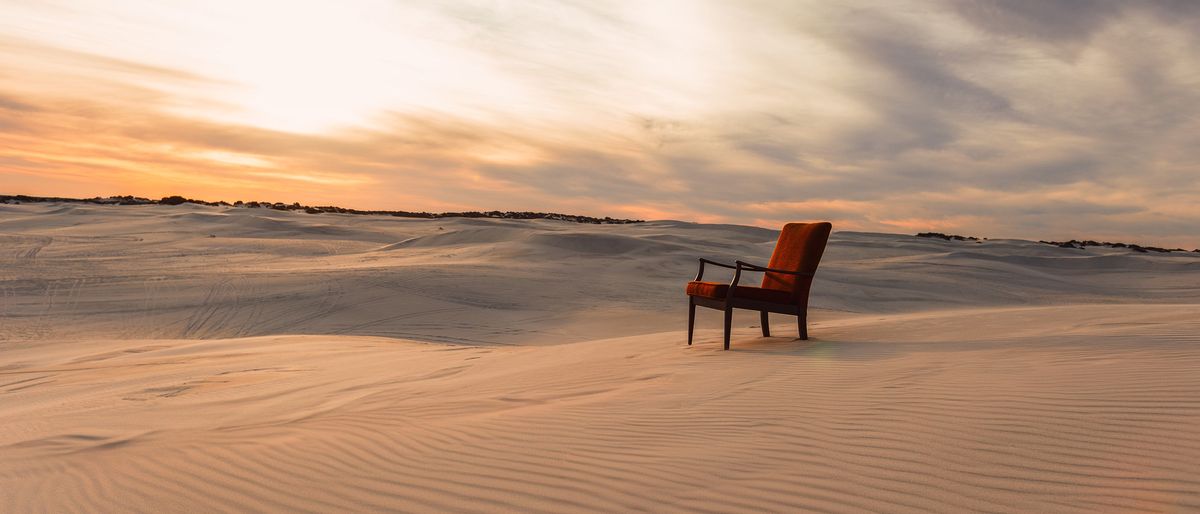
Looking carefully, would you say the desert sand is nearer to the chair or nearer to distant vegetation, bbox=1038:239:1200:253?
the chair

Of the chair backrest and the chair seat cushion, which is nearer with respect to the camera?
the chair seat cushion

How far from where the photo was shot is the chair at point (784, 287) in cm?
749

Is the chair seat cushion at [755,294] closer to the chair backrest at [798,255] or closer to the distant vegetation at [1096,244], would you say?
the chair backrest at [798,255]

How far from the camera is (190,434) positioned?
4137mm

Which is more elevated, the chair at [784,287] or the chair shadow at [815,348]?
the chair at [784,287]

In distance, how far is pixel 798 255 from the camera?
7957 millimetres

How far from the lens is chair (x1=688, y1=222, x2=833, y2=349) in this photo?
7492mm

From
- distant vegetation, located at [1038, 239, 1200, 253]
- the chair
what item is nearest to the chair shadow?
the chair

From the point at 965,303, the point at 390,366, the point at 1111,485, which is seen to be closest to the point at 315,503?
the point at 1111,485

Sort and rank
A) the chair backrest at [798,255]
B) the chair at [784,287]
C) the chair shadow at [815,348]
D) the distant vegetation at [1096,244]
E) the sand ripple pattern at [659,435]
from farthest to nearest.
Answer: the distant vegetation at [1096,244], the chair backrest at [798,255], the chair at [784,287], the chair shadow at [815,348], the sand ripple pattern at [659,435]

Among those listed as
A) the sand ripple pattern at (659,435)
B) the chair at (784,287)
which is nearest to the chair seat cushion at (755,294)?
the chair at (784,287)

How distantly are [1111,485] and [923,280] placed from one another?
1849 centimetres

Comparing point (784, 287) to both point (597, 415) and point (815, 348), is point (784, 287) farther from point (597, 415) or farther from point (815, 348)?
point (597, 415)

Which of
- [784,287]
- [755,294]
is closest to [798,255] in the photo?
[784,287]
